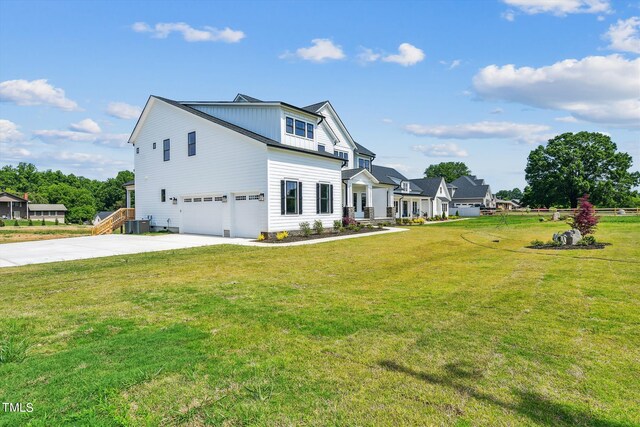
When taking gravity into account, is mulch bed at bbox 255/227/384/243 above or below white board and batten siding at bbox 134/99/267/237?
→ below

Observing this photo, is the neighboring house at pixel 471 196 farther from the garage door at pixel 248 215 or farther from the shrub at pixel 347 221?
the garage door at pixel 248 215

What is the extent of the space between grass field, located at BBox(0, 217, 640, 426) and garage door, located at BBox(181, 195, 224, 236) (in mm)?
11927

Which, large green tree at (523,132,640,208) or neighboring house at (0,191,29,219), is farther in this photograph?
neighboring house at (0,191,29,219)

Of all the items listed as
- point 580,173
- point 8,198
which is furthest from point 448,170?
point 8,198

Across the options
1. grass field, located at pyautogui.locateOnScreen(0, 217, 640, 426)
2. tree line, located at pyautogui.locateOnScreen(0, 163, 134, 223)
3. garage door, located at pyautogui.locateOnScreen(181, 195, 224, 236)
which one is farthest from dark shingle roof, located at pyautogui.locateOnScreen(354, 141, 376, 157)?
tree line, located at pyautogui.locateOnScreen(0, 163, 134, 223)

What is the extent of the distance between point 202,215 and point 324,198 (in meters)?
7.54

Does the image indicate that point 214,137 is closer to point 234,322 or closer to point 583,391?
point 234,322

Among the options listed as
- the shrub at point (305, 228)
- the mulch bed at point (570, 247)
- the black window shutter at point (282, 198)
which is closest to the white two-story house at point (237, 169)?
the black window shutter at point (282, 198)

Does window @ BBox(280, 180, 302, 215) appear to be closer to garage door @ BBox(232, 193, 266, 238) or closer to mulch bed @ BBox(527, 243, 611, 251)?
garage door @ BBox(232, 193, 266, 238)

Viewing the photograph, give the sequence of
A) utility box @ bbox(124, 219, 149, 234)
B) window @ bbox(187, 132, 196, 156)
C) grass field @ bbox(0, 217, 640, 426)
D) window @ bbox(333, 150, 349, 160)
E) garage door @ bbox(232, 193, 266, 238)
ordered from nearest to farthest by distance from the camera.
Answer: grass field @ bbox(0, 217, 640, 426), garage door @ bbox(232, 193, 266, 238), window @ bbox(187, 132, 196, 156), utility box @ bbox(124, 219, 149, 234), window @ bbox(333, 150, 349, 160)

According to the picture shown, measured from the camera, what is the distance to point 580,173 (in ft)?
165

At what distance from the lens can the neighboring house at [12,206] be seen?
220ft

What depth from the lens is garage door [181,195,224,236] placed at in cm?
1959

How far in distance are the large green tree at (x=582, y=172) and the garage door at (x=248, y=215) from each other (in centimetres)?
5242
